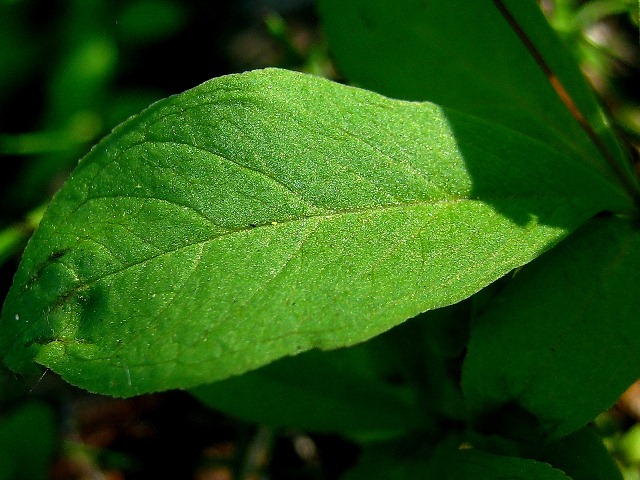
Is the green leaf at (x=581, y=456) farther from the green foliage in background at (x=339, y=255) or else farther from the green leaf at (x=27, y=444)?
the green leaf at (x=27, y=444)

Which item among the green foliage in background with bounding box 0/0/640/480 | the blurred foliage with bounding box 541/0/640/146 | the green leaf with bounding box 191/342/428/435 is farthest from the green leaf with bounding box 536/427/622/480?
the blurred foliage with bounding box 541/0/640/146

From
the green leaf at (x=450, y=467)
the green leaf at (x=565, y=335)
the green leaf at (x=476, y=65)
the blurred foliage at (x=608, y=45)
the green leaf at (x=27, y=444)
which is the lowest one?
the blurred foliage at (x=608, y=45)

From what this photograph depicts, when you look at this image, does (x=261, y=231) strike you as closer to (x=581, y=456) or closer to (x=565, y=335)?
(x=565, y=335)

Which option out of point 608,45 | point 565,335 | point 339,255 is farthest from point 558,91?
point 608,45

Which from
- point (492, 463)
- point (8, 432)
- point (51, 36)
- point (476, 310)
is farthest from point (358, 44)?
point (51, 36)

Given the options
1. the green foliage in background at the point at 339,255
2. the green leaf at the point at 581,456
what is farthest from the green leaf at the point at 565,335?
the green leaf at the point at 581,456

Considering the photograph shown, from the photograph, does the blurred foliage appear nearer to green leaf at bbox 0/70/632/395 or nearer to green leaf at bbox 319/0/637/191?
green leaf at bbox 319/0/637/191

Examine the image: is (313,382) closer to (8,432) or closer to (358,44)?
(358,44)
